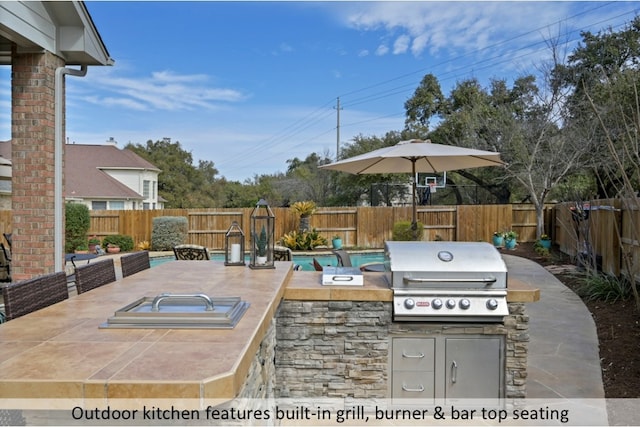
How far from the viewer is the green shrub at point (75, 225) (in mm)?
11383

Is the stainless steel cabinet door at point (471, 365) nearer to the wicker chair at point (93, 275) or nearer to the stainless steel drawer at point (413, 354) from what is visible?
the stainless steel drawer at point (413, 354)

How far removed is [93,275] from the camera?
292cm

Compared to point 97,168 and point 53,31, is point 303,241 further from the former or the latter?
point 97,168

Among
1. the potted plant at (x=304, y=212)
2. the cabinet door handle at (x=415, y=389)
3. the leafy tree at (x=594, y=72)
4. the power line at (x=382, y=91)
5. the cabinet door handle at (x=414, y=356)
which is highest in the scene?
the power line at (x=382, y=91)

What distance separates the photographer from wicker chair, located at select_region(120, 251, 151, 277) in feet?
11.6

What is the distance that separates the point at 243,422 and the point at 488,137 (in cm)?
1568

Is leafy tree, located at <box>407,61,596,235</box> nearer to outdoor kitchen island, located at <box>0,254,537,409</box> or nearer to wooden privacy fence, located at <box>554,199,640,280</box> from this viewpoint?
wooden privacy fence, located at <box>554,199,640,280</box>

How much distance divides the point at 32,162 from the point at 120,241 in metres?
10.1

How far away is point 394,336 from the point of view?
292cm

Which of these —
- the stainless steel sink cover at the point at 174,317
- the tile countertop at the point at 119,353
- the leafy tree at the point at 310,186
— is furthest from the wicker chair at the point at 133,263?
the leafy tree at the point at 310,186

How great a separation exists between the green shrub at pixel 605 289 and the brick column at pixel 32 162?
671 cm

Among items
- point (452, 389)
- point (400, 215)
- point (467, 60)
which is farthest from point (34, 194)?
point (467, 60)

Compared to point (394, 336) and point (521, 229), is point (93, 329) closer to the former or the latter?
point (394, 336)

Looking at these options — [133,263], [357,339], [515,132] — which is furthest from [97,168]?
[357,339]
